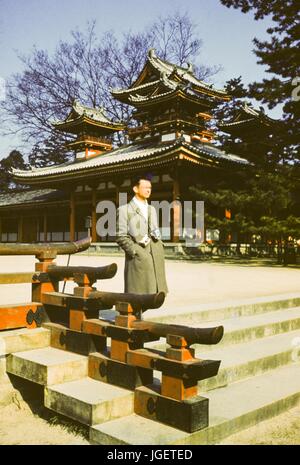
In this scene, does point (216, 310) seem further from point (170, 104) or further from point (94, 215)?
point (94, 215)

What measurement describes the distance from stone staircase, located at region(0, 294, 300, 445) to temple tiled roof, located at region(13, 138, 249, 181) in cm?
1288

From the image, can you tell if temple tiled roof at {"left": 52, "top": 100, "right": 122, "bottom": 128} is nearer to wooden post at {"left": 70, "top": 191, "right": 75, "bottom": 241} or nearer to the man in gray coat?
wooden post at {"left": 70, "top": 191, "right": 75, "bottom": 241}

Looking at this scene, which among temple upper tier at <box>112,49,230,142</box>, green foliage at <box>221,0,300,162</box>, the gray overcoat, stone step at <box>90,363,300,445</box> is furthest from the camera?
temple upper tier at <box>112,49,230,142</box>

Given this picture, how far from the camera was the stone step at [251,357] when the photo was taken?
358cm

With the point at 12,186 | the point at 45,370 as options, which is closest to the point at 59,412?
the point at 45,370

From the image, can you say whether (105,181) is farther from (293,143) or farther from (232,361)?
(232,361)

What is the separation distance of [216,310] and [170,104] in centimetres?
1825

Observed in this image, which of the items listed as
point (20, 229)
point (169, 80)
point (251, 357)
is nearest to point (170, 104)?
point (169, 80)

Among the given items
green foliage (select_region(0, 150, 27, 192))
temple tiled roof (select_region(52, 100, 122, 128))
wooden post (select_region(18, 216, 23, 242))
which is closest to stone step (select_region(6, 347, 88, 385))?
temple tiled roof (select_region(52, 100, 122, 128))

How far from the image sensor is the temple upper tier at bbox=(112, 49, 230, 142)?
21.2 meters

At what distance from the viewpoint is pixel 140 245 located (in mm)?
4176

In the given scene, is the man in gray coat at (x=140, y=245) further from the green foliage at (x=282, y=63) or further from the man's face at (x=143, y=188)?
the green foliage at (x=282, y=63)

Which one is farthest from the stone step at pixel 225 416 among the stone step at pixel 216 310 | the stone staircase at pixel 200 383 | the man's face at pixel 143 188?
the man's face at pixel 143 188

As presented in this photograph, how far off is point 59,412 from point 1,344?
888mm
